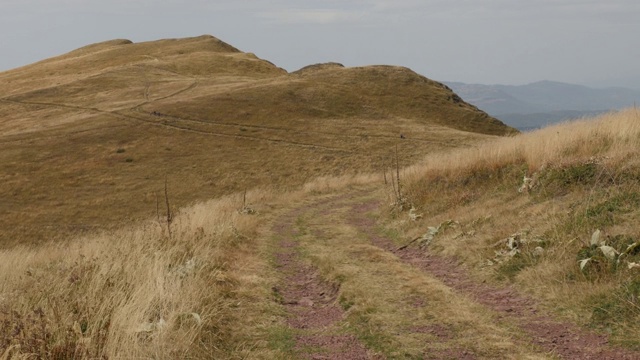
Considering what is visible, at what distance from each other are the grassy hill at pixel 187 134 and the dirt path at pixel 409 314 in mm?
19169

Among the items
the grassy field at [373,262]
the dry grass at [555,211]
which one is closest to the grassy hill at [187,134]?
the grassy field at [373,262]

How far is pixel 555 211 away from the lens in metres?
11.3

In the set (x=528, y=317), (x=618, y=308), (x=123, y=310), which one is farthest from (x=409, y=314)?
(x=123, y=310)

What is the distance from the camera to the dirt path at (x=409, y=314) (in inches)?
258

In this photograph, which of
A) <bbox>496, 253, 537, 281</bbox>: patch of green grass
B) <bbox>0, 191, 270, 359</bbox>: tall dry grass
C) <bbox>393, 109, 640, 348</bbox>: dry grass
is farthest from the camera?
<bbox>496, 253, 537, 281</bbox>: patch of green grass

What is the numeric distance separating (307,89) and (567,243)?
81.8m

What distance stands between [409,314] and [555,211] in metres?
4.95

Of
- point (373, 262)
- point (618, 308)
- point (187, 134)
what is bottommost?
point (373, 262)

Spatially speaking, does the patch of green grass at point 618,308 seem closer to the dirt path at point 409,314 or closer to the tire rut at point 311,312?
the dirt path at point 409,314

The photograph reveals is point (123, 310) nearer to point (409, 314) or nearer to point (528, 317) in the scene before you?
point (409, 314)

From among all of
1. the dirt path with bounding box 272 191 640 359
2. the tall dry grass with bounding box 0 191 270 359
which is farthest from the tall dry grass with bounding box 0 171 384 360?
the dirt path with bounding box 272 191 640 359

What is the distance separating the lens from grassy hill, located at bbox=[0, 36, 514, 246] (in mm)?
49938

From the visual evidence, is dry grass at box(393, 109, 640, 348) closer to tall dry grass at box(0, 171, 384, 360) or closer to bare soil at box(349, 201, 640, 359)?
bare soil at box(349, 201, 640, 359)

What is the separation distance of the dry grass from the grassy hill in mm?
17217
